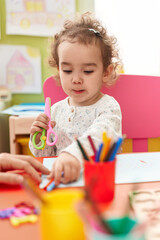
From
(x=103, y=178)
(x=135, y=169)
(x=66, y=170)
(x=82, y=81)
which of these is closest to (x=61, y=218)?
(x=103, y=178)

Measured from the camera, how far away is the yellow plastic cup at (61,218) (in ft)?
0.89

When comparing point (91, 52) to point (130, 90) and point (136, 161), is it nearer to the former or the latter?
point (130, 90)

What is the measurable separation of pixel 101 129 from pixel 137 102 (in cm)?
36

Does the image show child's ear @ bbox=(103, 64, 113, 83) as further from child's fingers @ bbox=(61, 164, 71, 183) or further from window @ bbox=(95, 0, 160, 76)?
window @ bbox=(95, 0, 160, 76)

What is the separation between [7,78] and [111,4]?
89cm

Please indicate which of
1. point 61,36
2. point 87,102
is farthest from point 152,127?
point 61,36

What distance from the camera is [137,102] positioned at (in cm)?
100

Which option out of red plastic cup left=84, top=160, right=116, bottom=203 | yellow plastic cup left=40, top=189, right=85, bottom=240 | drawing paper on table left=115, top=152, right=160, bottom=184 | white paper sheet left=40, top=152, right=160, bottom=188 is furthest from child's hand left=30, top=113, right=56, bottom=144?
yellow plastic cup left=40, top=189, right=85, bottom=240

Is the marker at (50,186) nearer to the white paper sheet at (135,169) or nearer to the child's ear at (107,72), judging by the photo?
the white paper sheet at (135,169)

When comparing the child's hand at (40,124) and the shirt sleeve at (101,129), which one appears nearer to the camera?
the shirt sleeve at (101,129)

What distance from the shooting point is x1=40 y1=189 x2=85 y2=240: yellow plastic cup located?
0.27 metres

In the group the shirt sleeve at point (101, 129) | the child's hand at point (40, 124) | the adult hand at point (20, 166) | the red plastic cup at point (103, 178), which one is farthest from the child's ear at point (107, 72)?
the red plastic cup at point (103, 178)

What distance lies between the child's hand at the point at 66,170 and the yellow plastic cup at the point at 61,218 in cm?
22

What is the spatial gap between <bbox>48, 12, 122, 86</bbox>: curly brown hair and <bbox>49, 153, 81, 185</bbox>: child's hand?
0.47m
